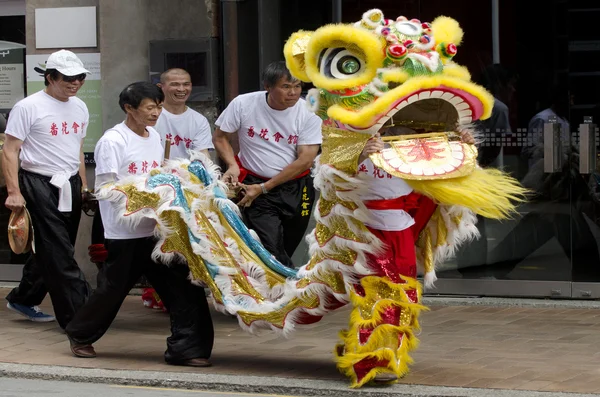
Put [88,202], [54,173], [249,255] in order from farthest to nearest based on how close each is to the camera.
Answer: [88,202], [54,173], [249,255]

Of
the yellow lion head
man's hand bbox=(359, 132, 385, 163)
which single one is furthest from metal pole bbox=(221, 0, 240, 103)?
man's hand bbox=(359, 132, 385, 163)

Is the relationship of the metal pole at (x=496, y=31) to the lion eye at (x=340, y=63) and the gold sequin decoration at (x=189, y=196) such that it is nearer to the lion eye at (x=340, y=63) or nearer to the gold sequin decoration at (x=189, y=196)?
the gold sequin decoration at (x=189, y=196)

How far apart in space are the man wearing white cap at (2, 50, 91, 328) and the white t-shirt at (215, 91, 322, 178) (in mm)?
1182

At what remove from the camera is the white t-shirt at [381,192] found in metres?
7.06

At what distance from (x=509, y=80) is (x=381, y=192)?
3793 millimetres

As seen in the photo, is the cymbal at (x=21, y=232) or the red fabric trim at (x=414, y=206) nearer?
the red fabric trim at (x=414, y=206)

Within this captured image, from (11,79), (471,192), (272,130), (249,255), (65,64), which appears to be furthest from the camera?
(11,79)

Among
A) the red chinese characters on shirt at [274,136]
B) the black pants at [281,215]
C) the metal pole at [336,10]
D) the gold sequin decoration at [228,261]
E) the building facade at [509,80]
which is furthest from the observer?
the metal pole at [336,10]

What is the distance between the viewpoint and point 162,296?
8.15 metres

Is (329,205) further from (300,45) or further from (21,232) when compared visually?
(21,232)

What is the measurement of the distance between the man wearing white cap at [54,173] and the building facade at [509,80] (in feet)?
6.54

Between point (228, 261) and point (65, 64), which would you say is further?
point (65, 64)

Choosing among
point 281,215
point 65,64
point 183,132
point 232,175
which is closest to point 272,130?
point 232,175

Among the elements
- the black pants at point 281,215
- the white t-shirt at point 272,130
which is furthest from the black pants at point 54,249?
the white t-shirt at point 272,130
